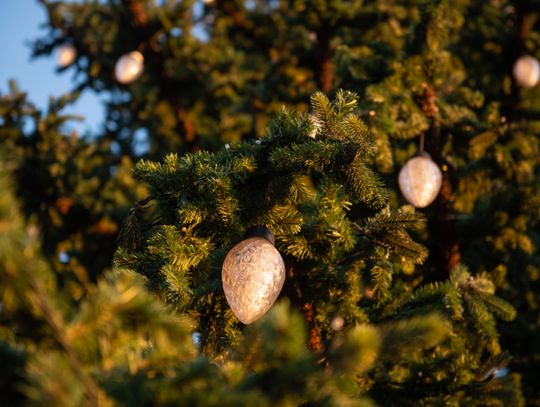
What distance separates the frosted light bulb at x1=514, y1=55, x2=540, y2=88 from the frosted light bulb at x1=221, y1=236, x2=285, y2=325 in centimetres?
488

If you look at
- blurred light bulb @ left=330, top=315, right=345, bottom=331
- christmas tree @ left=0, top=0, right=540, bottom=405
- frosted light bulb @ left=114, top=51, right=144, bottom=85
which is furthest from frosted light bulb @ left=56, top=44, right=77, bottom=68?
blurred light bulb @ left=330, top=315, right=345, bottom=331

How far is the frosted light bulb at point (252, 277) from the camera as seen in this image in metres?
2.24

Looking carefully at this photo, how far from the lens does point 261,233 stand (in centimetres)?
237

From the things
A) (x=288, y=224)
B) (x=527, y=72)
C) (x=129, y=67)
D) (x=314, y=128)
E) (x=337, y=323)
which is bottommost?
(x=527, y=72)

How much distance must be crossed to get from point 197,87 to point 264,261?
6115 mm

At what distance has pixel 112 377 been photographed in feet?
4.45

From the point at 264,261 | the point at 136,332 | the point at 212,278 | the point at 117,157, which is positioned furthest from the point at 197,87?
the point at 136,332

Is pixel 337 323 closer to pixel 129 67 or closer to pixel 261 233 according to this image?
pixel 261 233

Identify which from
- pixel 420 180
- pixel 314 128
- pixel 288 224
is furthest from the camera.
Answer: pixel 420 180

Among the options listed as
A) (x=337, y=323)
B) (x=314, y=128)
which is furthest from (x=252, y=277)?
(x=337, y=323)

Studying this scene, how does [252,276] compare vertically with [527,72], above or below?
above

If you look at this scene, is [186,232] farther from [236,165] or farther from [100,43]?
[100,43]

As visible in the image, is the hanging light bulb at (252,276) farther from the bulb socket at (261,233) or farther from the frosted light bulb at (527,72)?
the frosted light bulb at (527,72)

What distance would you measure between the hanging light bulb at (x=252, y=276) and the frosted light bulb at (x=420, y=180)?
2.13 metres
